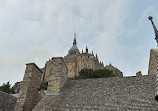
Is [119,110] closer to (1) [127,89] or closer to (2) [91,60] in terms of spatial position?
(1) [127,89]

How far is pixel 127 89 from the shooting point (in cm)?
923

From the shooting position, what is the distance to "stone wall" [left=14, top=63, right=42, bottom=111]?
32.3 feet

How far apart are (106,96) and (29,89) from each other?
579 cm

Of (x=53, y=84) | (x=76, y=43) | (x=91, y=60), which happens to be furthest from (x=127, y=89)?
(x=76, y=43)

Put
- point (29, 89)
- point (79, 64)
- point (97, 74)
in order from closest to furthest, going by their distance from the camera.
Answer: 1. point (29, 89)
2. point (97, 74)
3. point (79, 64)

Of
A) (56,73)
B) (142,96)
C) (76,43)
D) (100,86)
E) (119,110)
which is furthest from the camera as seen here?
(76,43)

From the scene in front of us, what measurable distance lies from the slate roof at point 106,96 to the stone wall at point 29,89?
1.36 m

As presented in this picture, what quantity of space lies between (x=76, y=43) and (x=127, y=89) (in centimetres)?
9048

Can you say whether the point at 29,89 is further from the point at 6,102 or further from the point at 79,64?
the point at 79,64

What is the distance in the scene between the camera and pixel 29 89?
34.8 ft

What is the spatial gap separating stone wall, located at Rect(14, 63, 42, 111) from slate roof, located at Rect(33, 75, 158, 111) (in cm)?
136

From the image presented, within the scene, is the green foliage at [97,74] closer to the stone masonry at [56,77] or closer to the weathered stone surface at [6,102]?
the stone masonry at [56,77]

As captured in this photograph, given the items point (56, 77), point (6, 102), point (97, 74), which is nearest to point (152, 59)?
point (56, 77)

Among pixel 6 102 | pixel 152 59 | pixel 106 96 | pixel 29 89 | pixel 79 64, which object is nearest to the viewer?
pixel 106 96
